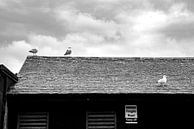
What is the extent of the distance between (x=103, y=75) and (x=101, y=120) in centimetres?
281

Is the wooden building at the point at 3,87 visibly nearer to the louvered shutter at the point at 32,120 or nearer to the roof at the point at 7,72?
the roof at the point at 7,72

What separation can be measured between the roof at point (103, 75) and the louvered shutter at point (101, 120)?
3.82ft

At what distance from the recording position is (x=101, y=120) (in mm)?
17219

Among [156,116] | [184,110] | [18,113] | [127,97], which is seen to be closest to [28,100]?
[18,113]

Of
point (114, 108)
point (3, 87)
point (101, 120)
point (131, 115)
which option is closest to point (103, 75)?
point (114, 108)

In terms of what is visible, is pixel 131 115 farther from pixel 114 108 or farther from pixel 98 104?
pixel 98 104

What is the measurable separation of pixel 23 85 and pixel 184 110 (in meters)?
7.63

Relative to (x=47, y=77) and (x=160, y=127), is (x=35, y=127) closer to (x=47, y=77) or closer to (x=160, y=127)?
(x=47, y=77)

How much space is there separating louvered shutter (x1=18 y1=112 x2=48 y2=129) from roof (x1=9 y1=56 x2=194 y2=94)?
3.82 feet

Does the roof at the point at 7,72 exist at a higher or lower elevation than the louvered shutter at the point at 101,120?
higher

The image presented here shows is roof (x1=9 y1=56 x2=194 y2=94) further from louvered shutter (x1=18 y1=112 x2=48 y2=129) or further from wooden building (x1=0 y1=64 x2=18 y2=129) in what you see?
louvered shutter (x1=18 y1=112 x2=48 y2=129)

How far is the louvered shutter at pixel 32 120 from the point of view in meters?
17.0

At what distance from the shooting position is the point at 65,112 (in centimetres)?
1723

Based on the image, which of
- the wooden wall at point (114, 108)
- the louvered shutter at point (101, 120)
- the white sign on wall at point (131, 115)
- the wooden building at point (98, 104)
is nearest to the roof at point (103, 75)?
the wooden building at point (98, 104)
